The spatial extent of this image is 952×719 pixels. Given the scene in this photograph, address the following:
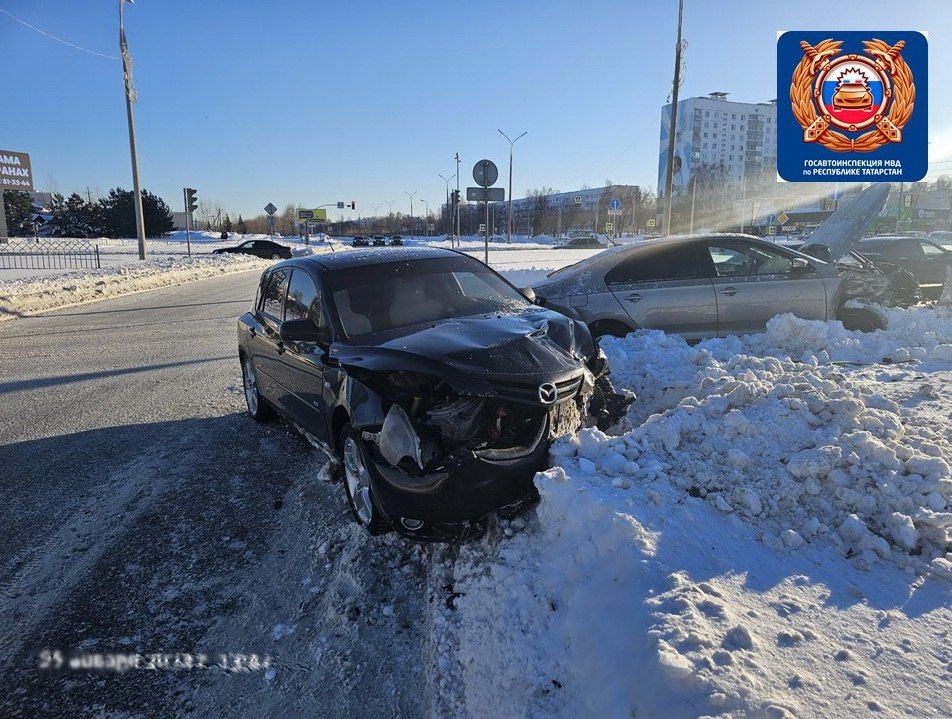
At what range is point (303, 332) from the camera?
13.4 feet

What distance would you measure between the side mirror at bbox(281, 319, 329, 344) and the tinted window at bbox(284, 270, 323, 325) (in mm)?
124

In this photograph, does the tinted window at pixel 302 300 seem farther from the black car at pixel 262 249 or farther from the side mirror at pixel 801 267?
the black car at pixel 262 249

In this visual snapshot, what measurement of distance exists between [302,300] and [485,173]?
29.8ft

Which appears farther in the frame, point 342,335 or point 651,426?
point 342,335

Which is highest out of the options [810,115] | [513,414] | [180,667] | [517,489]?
[810,115]

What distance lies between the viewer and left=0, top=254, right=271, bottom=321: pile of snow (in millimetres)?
14922

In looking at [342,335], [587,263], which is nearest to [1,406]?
[342,335]

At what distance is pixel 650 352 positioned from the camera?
5.87 m

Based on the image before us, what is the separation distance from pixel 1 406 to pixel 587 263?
6791 mm

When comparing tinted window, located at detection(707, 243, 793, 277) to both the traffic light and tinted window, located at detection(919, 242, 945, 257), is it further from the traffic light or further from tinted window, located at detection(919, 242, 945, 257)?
the traffic light

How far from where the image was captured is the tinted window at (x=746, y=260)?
737cm

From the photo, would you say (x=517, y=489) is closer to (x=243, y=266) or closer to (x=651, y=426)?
(x=651, y=426)

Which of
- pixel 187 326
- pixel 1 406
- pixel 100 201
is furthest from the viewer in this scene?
pixel 100 201

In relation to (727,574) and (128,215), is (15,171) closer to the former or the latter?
(128,215)
